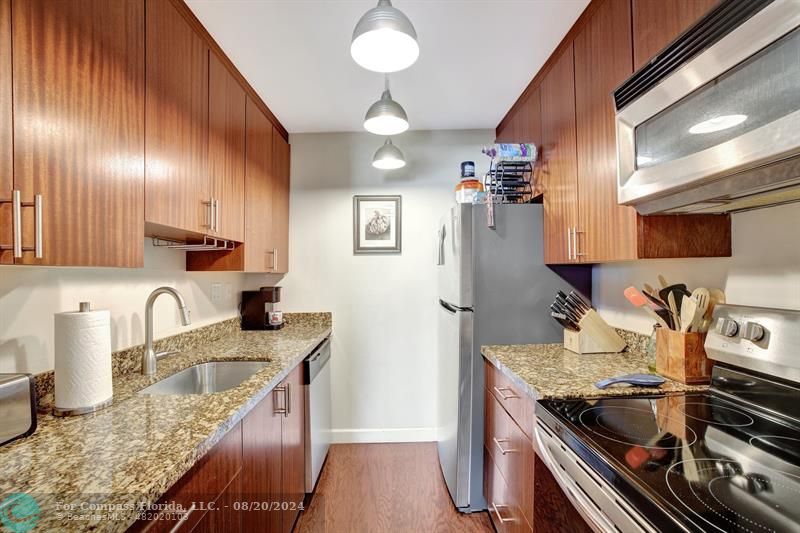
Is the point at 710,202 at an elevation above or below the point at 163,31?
below

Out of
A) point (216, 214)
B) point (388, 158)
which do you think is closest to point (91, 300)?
point (216, 214)

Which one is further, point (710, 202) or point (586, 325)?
point (586, 325)

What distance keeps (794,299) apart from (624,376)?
53 centimetres

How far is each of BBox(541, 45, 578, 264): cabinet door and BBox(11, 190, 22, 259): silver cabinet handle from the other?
1795mm

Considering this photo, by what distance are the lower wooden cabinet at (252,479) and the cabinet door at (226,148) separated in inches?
33.3

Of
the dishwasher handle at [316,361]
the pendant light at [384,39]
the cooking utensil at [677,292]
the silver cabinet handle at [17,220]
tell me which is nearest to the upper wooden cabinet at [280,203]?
the dishwasher handle at [316,361]

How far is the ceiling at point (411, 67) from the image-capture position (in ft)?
4.85

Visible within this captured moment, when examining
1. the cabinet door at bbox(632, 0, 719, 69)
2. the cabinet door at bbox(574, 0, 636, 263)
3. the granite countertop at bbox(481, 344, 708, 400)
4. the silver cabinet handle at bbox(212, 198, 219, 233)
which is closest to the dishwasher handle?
the silver cabinet handle at bbox(212, 198, 219, 233)

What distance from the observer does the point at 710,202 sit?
99 cm

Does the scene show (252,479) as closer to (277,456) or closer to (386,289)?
(277,456)

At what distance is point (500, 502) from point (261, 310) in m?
1.85

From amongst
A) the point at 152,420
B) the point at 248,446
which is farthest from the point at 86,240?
the point at 248,446

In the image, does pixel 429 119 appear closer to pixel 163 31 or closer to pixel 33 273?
pixel 163 31

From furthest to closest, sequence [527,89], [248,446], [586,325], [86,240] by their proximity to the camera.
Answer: [527,89] → [586,325] → [248,446] → [86,240]
